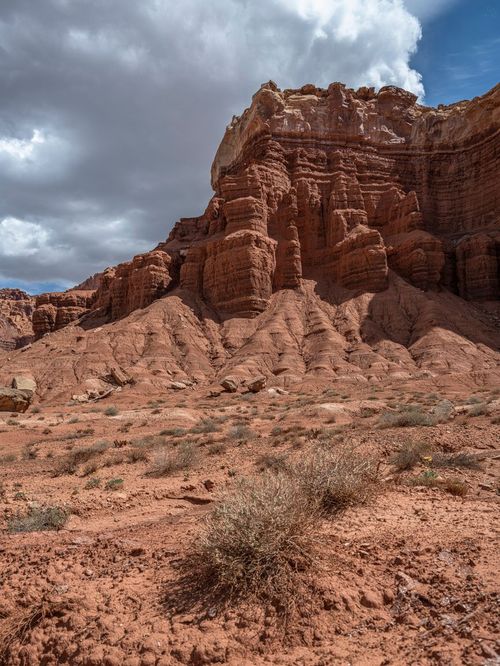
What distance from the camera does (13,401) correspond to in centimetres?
2795

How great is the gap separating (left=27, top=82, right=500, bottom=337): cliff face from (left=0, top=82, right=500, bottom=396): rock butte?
0.65 ft

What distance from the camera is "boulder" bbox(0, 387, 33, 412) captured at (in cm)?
2772

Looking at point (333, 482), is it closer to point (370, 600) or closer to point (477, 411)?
point (370, 600)

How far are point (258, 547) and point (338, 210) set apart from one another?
56.6 meters

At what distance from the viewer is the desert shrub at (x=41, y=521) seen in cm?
651

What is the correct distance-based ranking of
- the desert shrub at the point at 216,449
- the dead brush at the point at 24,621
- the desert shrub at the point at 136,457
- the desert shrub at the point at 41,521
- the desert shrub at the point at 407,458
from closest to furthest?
the dead brush at the point at 24,621
the desert shrub at the point at 41,521
the desert shrub at the point at 407,458
the desert shrub at the point at 136,457
the desert shrub at the point at 216,449

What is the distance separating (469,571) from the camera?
160 inches

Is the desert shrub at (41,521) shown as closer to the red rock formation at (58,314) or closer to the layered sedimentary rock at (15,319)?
the red rock formation at (58,314)

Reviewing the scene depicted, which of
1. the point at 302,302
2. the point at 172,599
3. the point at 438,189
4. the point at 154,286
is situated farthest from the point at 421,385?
the point at 438,189

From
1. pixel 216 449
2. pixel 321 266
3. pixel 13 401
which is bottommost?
pixel 216 449

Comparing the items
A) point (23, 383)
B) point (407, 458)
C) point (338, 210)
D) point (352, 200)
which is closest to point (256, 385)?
point (23, 383)

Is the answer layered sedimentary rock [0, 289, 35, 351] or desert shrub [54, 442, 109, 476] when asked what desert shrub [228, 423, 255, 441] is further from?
layered sedimentary rock [0, 289, 35, 351]

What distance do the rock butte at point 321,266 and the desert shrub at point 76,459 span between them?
24.2m

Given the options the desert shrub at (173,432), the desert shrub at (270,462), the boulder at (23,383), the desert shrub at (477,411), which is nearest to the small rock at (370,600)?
the desert shrub at (270,462)
